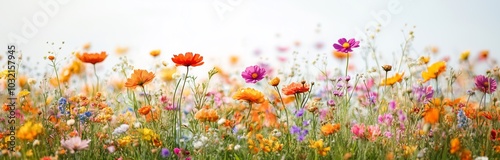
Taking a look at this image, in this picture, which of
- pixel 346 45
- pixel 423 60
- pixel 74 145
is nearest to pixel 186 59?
pixel 74 145

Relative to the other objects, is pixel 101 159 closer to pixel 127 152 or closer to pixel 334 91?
pixel 127 152

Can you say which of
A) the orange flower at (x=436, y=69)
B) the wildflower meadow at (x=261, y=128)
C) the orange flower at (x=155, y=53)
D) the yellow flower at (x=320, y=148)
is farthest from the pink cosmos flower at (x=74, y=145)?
the orange flower at (x=155, y=53)

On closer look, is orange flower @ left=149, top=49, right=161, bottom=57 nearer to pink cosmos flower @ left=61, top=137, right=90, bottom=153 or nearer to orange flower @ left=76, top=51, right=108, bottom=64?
orange flower @ left=76, top=51, right=108, bottom=64

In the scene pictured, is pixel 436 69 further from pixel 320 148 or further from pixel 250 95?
pixel 250 95

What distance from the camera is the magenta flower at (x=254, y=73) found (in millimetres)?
2814

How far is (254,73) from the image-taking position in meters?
2.83

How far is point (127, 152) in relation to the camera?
112 inches

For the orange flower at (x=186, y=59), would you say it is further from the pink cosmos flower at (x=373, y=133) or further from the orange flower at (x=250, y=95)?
the pink cosmos flower at (x=373, y=133)

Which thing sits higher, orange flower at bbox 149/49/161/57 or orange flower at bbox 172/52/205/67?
orange flower at bbox 149/49/161/57

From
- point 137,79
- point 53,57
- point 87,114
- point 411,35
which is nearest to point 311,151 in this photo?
point 137,79

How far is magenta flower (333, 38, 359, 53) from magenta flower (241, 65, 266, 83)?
1.44 feet

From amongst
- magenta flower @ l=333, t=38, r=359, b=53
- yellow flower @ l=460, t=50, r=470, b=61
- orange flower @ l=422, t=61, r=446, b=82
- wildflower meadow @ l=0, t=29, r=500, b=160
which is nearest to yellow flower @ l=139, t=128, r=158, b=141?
wildflower meadow @ l=0, t=29, r=500, b=160

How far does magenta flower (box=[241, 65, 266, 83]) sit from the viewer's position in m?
2.81

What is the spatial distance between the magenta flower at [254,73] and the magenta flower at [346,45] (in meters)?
0.44
